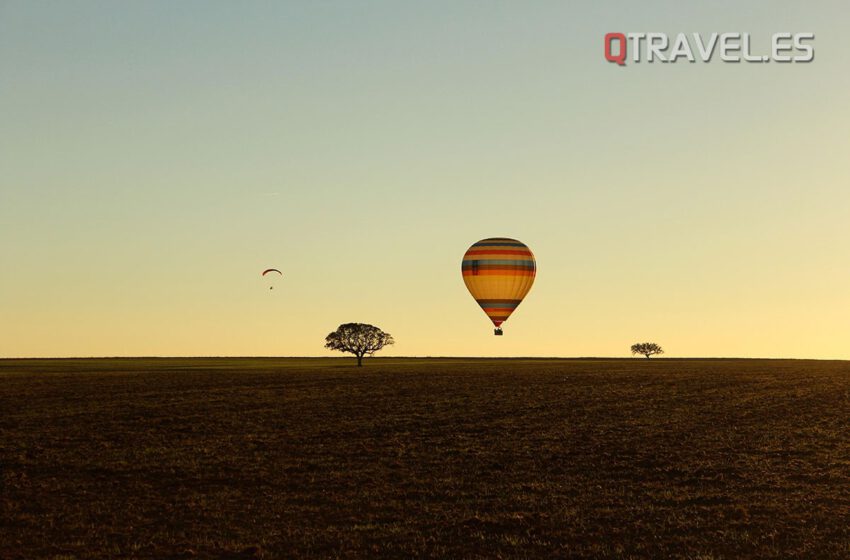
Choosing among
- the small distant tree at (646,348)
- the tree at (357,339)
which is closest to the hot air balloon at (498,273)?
the tree at (357,339)

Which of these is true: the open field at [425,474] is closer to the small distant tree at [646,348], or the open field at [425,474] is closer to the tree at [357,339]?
the tree at [357,339]

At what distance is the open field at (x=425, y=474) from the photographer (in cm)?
2170

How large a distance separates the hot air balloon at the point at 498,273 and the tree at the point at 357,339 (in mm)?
43945

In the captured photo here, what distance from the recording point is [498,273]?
6391cm

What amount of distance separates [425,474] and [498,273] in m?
A: 35.1

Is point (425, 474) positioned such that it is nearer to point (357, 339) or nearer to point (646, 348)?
point (357, 339)

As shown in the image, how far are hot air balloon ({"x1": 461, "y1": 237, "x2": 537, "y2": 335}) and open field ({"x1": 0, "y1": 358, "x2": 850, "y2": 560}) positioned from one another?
37.7 ft

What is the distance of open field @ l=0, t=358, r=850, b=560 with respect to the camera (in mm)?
21703

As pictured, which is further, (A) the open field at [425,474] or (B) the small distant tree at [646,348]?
(B) the small distant tree at [646,348]

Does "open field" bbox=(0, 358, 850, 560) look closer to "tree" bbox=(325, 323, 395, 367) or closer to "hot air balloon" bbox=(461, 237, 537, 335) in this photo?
"hot air balloon" bbox=(461, 237, 537, 335)

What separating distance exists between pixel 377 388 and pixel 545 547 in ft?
124

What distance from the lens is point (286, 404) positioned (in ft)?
161

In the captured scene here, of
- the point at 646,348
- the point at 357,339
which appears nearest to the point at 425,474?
the point at 357,339

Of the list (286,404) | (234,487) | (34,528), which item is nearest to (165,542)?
(34,528)
